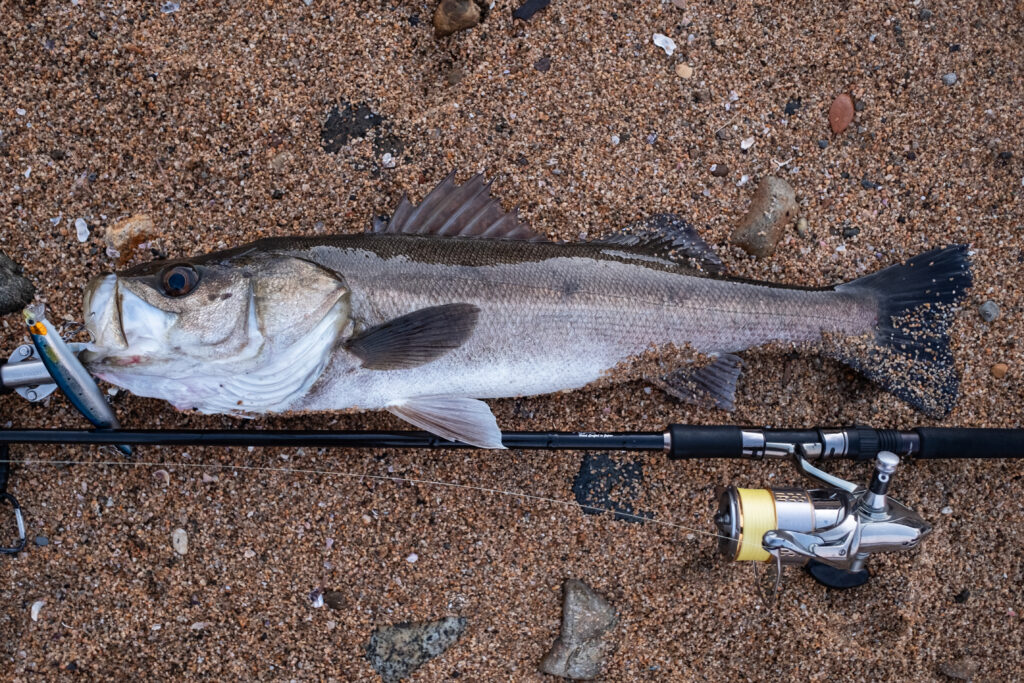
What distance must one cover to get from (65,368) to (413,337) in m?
1.06

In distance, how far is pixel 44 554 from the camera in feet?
8.79

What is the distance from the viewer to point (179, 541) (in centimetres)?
269

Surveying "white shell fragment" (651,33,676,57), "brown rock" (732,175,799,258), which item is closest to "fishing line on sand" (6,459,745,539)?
"brown rock" (732,175,799,258)

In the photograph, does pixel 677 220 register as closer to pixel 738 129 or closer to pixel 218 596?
pixel 738 129

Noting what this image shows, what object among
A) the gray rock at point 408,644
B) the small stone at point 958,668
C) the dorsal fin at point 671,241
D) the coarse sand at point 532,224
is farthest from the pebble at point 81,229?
the small stone at point 958,668

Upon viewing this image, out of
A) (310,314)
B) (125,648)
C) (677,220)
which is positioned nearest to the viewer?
(310,314)

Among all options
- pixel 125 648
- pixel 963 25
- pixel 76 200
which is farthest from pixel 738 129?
pixel 125 648

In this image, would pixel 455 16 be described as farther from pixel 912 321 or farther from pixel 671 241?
pixel 912 321

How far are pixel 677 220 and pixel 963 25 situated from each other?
59.6 inches

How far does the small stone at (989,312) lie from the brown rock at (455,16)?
2.36m

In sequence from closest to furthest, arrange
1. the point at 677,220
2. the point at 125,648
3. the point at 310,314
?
the point at 310,314 < the point at 125,648 < the point at 677,220

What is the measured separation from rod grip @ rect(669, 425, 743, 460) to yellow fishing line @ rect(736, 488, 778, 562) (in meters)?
0.16

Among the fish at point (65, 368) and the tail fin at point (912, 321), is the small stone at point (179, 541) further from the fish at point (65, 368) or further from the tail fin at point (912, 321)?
the tail fin at point (912, 321)

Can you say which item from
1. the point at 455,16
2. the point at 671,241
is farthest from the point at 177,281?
the point at 671,241
